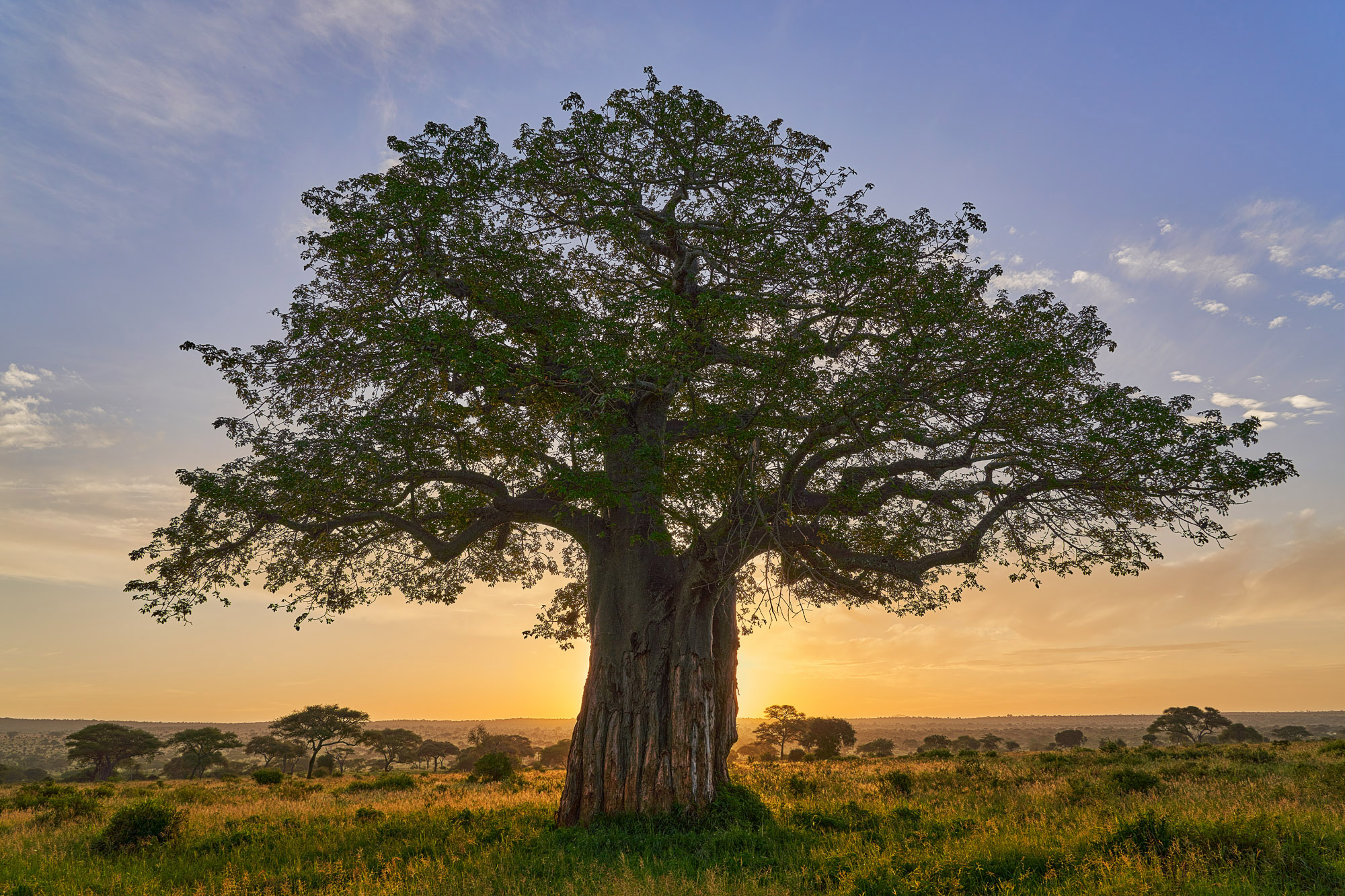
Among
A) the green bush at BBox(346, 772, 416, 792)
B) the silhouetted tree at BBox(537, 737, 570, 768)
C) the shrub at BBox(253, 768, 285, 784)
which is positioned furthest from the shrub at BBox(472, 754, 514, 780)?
the silhouetted tree at BBox(537, 737, 570, 768)

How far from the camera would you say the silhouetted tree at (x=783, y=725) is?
169ft

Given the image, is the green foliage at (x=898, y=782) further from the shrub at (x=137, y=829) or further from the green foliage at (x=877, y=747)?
the green foliage at (x=877, y=747)

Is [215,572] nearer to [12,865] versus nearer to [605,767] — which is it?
[12,865]

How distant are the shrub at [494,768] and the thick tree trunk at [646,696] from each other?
14652 millimetres

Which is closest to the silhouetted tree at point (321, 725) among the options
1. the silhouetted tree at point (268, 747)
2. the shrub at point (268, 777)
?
the silhouetted tree at point (268, 747)

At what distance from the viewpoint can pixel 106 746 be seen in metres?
50.4

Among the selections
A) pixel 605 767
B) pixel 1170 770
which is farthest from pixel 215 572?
pixel 1170 770

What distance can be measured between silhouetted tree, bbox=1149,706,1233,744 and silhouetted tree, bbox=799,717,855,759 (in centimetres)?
2795

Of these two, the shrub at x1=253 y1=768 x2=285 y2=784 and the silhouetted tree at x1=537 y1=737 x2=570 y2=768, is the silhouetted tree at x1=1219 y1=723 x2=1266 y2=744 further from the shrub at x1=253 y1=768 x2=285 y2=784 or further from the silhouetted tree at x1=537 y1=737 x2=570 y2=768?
the shrub at x1=253 y1=768 x2=285 y2=784

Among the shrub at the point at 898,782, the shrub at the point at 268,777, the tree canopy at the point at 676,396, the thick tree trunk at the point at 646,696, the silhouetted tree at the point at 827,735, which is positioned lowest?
the silhouetted tree at the point at 827,735

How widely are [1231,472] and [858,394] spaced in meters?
6.06

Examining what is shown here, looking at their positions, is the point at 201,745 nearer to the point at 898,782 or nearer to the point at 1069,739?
the point at 898,782

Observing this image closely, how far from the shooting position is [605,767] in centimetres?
1362

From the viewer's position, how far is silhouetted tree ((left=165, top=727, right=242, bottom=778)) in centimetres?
5035
